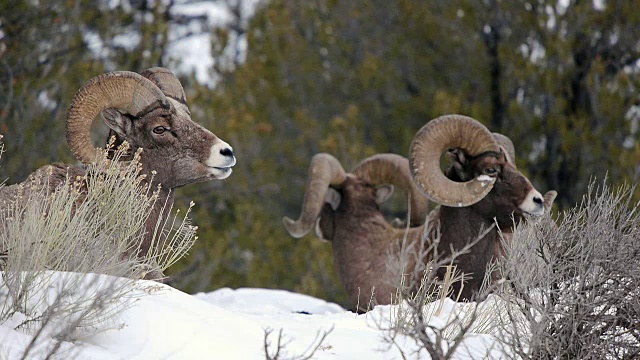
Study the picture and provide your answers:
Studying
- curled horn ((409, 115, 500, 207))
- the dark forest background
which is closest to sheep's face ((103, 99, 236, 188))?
curled horn ((409, 115, 500, 207))

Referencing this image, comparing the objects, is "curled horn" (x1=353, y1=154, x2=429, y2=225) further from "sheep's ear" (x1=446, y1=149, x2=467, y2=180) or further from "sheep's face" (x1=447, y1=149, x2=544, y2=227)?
"sheep's face" (x1=447, y1=149, x2=544, y2=227)

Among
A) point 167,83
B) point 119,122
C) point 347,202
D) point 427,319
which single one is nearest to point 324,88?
point 347,202

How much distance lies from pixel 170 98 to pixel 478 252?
2586 millimetres

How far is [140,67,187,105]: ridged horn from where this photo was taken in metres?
7.53

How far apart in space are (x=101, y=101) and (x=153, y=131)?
38 centimetres

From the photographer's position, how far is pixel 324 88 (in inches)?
831

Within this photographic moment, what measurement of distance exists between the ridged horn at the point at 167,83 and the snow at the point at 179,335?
210 centimetres

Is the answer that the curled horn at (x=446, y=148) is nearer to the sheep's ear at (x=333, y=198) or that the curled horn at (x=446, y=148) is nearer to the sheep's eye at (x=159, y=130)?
the sheep's ear at (x=333, y=198)

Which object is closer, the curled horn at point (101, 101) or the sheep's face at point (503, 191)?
the curled horn at point (101, 101)

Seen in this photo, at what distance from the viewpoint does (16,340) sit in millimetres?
4641

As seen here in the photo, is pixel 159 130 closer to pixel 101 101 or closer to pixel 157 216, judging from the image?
pixel 101 101

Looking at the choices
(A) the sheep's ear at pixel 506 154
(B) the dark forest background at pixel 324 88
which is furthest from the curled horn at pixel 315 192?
(B) the dark forest background at pixel 324 88

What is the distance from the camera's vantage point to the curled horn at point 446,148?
26.8 feet

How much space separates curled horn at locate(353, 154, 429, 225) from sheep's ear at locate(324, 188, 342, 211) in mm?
284
